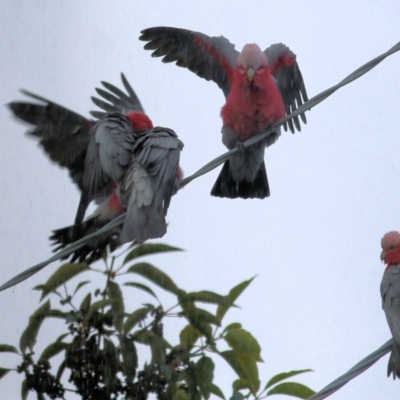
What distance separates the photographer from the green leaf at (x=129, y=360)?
4.38 m

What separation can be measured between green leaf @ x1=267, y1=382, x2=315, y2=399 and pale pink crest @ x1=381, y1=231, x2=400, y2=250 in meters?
1.28

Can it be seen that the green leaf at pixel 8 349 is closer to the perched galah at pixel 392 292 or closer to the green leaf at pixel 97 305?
the green leaf at pixel 97 305

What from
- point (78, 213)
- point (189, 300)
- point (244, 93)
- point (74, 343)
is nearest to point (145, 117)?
point (244, 93)

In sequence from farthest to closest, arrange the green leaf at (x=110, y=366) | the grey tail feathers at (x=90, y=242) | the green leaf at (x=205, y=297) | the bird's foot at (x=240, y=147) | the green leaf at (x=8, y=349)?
the grey tail feathers at (x=90, y=242)
the bird's foot at (x=240, y=147)
the green leaf at (x=205, y=297)
the green leaf at (x=8, y=349)
the green leaf at (x=110, y=366)

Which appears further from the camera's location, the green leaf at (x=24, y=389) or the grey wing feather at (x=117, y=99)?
the grey wing feather at (x=117, y=99)

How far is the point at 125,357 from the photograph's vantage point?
4387 mm

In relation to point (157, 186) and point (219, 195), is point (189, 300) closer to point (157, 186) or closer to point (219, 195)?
point (157, 186)

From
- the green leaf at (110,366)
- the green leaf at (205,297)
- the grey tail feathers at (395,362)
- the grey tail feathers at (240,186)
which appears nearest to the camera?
the green leaf at (110,366)

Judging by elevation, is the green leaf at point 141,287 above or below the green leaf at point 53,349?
above

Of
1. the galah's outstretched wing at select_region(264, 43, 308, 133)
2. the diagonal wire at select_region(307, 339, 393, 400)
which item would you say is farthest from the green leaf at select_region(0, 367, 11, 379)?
the galah's outstretched wing at select_region(264, 43, 308, 133)

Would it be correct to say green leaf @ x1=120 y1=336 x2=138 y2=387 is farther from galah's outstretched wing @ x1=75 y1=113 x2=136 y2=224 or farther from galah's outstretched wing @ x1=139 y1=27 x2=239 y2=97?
galah's outstretched wing @ x1=139 y1=27 x2=239 y2=97

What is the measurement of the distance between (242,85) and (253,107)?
0.61ft

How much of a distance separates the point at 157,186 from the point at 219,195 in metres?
1.48

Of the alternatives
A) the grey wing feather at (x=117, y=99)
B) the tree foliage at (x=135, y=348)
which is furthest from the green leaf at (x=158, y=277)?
the grey wing feather at (x=117, y=99)
